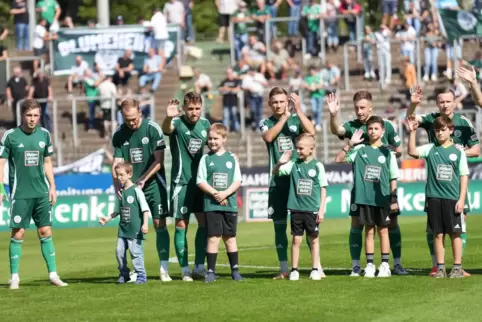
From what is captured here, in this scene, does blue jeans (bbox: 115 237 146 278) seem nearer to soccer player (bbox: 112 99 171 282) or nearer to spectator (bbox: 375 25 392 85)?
soccer player (bbox: 112 99 171 282)

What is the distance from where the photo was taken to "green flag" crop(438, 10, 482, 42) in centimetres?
3434

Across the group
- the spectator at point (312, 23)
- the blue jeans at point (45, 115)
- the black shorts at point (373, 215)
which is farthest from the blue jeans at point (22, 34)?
the black shorts at point (373, 215)

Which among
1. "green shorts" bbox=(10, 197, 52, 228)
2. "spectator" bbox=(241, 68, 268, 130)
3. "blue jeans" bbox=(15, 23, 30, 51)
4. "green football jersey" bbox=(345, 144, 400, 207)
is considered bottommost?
"green shorts" bbox=(10, 197, 52, 228)

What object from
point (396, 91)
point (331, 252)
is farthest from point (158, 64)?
point (331, 252)

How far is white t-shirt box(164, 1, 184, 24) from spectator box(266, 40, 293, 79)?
10.2 ft

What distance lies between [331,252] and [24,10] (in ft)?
66.3

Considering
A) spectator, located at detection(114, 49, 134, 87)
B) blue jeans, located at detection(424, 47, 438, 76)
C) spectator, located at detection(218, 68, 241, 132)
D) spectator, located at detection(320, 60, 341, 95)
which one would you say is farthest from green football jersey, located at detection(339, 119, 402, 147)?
spectator, located at detection(114, 49, 134, 87)

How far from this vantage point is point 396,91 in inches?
1375

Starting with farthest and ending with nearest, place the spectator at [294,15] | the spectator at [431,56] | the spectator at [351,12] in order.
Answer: the spectator at [294,15] → the spectator at [351,12] → the spectator at [431,56]

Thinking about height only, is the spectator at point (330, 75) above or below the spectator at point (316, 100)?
above

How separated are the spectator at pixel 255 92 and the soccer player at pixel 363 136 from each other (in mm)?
17655

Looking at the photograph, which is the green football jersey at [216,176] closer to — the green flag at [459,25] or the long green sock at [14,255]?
the long green sock at [14,255]

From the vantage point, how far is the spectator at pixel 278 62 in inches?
1404

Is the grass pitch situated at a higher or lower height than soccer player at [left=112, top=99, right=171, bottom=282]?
lower
